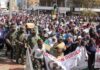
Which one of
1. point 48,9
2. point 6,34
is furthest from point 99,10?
point 6,34

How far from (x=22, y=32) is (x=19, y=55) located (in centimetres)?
105

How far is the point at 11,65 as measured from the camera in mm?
17875

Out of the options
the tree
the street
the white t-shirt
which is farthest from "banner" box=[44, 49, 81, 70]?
the tree

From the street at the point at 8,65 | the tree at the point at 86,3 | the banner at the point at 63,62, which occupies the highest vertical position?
the banner at the point at 63,62

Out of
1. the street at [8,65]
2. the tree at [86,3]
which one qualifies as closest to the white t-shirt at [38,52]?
the street at [8,65]

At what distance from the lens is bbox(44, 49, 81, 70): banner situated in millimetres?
13320

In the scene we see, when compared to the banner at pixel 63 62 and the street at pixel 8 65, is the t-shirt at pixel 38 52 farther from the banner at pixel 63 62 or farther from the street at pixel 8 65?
the street at pixel 8 65

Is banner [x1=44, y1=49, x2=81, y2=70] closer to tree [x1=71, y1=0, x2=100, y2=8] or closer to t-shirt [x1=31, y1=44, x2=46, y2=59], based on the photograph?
t-shirt [x1=31, y1=44, x2=46, y2=59]

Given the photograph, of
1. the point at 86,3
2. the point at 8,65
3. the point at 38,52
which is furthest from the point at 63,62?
the point at 86,3

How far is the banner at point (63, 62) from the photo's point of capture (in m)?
13.3

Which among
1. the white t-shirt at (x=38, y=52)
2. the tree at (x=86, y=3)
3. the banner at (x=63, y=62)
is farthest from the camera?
the tree at (x=86, y=3)

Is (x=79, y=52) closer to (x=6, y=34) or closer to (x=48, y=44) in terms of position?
(x=48, y=44)

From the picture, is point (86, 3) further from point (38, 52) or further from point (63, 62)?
point (63, 62)

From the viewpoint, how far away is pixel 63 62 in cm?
1366
